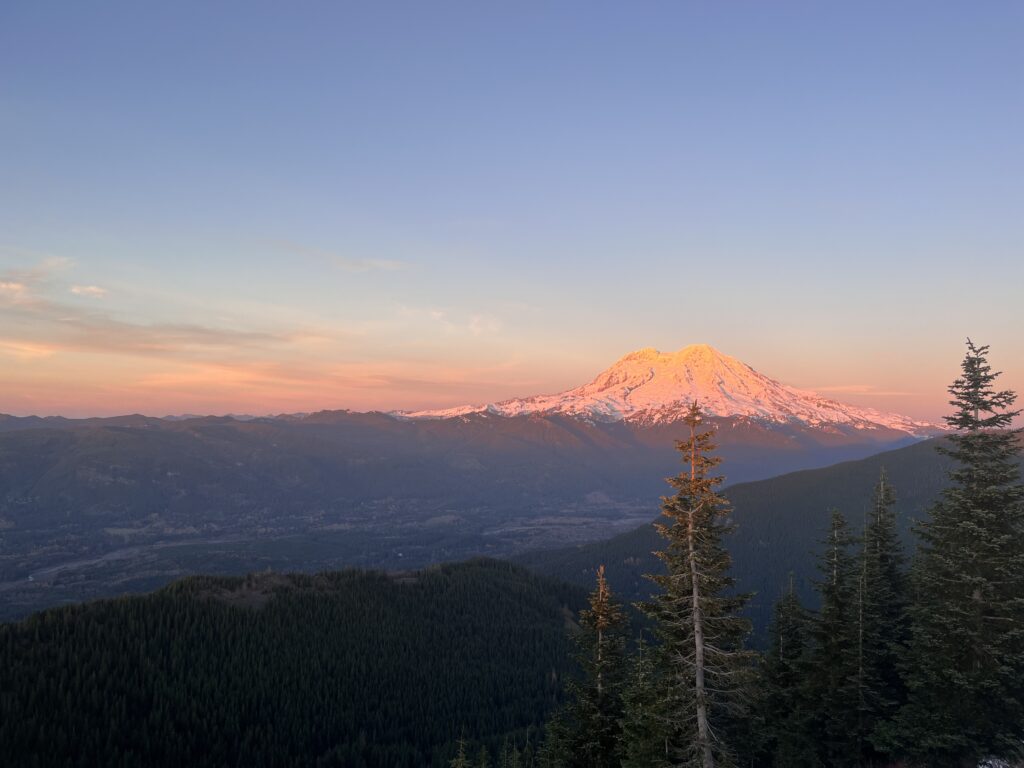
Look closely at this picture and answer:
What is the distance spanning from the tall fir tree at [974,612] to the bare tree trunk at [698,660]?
13.9 metres

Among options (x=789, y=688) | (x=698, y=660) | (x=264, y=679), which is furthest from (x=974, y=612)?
(x=264, y=679)

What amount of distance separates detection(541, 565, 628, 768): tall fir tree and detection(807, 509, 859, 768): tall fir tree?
13494 millimetres

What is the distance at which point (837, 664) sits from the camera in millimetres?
36000

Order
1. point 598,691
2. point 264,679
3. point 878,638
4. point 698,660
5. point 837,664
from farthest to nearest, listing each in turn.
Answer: point 264,679 → point 837,664 → point 878,638 → point 598,691 → point 698,660

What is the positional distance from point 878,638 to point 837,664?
2.89 meters

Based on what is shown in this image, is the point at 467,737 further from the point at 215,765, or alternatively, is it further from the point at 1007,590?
the point at 1007,590

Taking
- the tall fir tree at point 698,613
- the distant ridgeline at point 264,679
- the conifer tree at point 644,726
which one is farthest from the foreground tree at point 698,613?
the distant ridgeline at point 264,679

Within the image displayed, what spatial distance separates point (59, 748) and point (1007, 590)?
129m

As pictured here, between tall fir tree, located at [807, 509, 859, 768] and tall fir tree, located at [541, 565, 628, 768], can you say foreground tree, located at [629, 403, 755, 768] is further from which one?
tall fir tree, located at [807, 509, 859, 768]

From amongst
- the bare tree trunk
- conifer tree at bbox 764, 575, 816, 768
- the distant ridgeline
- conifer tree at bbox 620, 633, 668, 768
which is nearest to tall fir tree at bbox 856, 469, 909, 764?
conifer tree at bbox 764, 575, 816, 768

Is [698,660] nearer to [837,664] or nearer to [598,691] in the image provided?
[598,691]

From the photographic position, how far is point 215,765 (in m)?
103

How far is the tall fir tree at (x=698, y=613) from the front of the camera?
2217 cm

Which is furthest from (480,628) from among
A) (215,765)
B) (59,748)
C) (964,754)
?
(964,754)
